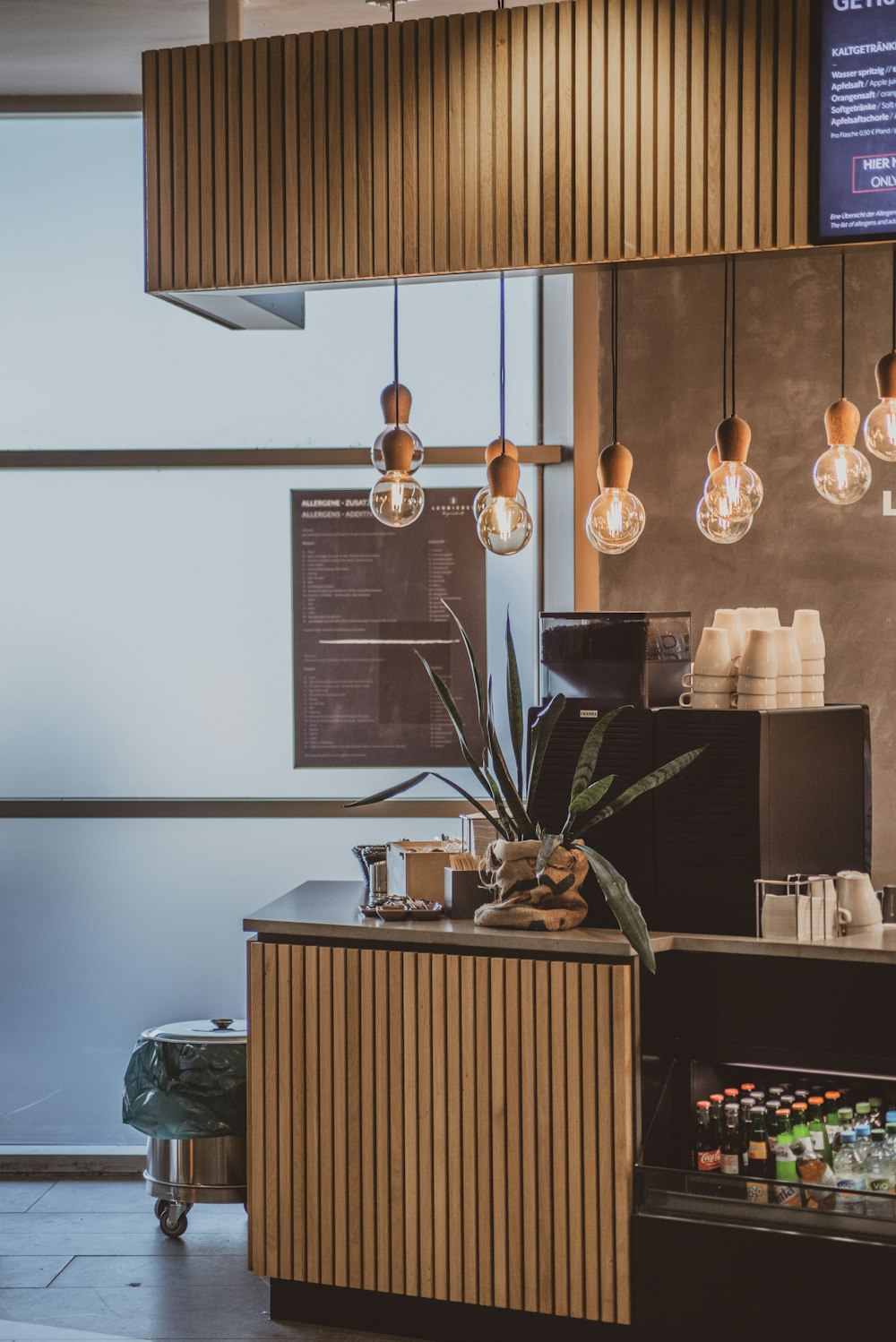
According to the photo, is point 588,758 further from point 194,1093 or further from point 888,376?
point 194,1093

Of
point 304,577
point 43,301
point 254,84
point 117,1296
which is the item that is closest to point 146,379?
point 43,301

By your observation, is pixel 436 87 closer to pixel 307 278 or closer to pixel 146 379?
pixel 307 278

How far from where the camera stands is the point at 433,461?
5055 millimetres

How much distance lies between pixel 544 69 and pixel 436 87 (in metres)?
0.26

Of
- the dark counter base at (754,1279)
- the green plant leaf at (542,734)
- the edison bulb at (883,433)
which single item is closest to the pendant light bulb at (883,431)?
the edison bulb at (883,433)

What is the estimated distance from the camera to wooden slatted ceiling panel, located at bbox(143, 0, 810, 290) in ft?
9.91

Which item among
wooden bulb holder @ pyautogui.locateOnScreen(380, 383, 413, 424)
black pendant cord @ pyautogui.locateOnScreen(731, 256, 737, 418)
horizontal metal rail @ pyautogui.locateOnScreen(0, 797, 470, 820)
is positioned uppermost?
black pendant cord @ pyautogui.locateOnScreen(731, 256, 737, 418)

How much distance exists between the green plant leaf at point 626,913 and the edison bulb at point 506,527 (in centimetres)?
82

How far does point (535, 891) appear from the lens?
134 inches

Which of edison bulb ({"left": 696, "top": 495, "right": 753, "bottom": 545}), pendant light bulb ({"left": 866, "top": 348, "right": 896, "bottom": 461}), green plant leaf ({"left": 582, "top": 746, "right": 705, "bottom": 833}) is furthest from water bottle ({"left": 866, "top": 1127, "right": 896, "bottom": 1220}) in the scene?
pendant light bulb ({"left": 866, "top": 348, "right": 896, "bottom": 461})

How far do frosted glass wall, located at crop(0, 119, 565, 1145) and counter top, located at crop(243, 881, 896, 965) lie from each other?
145 centimetres

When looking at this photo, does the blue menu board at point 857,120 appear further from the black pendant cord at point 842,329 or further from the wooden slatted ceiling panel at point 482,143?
the black pendant cord at point 842,329

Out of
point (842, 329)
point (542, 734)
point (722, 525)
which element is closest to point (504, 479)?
point (722, 525)

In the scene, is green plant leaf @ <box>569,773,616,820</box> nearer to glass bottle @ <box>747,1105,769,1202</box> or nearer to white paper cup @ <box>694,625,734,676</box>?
white paper cup @ <box>694,625,734,676</box>
